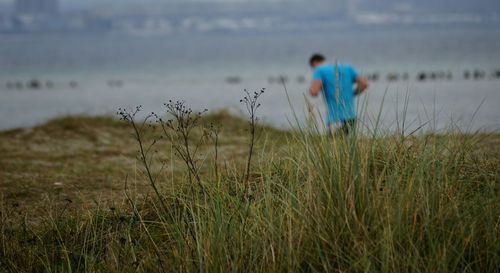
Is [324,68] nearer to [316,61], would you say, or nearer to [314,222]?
[316,61]

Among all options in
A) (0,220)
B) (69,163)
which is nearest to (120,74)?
(69,163)

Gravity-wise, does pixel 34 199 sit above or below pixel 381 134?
below

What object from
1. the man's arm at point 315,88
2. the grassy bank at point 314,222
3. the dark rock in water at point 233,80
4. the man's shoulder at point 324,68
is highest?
the dark rock in water at point 233,80

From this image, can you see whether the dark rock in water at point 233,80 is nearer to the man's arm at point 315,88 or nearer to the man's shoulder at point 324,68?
the man's shoulder at point 324,68

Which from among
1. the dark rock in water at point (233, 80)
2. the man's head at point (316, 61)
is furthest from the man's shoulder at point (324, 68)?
the dark rock in water at point (233, 80)

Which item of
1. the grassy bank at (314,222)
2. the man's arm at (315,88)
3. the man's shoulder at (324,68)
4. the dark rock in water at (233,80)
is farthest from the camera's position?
the dark rock in water at (233,80)

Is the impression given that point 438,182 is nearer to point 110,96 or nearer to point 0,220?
point 0,220

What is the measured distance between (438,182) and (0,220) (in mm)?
3351

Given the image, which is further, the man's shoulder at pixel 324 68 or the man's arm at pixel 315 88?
the man's shoulder at pixel 324 68

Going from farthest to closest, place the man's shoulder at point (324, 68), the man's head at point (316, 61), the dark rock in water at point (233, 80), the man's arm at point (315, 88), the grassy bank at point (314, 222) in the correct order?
1. the dark rock in water at point (233, 80)
2. the man's head at point (316, 61)
3. the man's shoulder at point (324, 68)
4. the man's arm at point (315, 88)
5. the grassy bank at point (314, 222)

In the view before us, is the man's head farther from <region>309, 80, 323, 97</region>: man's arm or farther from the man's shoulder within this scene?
<region>309, 80, 323, 97</region>: man's arm

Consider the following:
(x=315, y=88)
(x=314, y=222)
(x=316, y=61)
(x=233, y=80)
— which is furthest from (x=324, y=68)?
(x=233, y=80)

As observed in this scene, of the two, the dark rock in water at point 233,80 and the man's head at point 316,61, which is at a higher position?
the dark rock in water at point 233,80

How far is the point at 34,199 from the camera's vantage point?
8430mm
